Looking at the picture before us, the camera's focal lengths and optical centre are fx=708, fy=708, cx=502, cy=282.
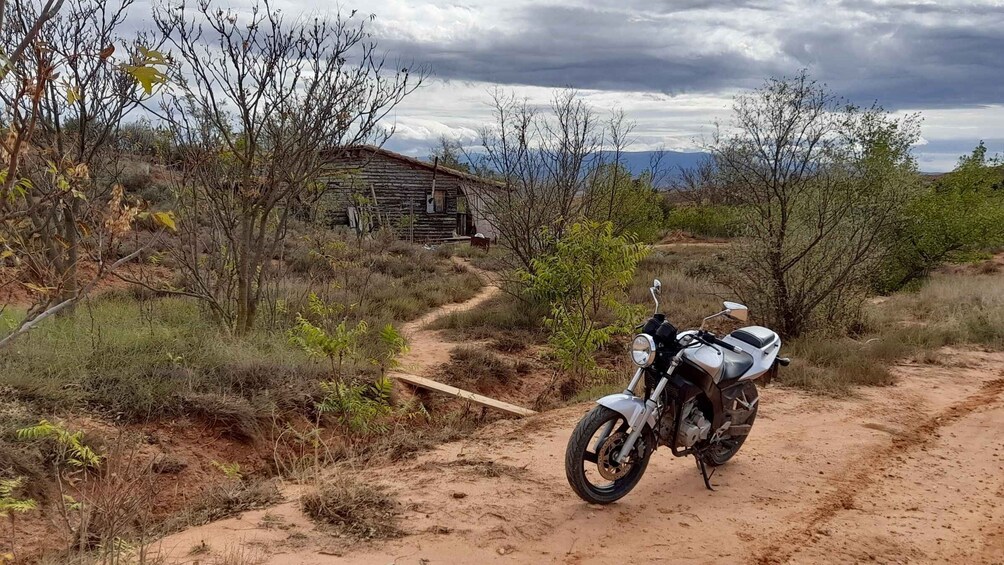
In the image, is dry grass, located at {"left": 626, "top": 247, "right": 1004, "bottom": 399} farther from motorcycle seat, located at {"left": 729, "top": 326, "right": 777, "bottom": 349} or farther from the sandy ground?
motorcycle seat, located at {"left": 729, "top": 326, "right": 777, "bottom": 349}

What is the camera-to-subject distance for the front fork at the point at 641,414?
4.42 metres

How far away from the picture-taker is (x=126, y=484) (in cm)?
371

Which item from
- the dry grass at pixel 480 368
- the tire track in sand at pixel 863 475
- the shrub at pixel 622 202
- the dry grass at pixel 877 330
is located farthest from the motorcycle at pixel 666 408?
the dry grass at pixel 480 368

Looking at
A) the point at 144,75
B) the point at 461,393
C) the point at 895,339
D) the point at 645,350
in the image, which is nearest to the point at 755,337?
the point at 645,350

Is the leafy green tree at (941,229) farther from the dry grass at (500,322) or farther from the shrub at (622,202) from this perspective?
the dry grass at (500,322)

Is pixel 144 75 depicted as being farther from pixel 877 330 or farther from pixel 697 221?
pixel 697 221

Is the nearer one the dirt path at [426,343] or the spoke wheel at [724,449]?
the spoke wheel at [724,449]

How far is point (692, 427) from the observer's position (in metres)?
4.71

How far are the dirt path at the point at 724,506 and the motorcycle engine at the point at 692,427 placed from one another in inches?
15.3

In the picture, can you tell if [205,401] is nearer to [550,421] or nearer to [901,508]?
[550,421]

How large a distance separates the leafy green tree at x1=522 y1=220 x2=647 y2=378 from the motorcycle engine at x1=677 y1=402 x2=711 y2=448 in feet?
11.7

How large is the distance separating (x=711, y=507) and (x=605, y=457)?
2.71 ft

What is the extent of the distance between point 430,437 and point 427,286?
9.68 m

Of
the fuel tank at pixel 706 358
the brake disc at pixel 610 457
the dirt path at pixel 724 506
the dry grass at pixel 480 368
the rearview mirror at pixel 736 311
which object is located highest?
the rearview mirror at pixel 736 311
